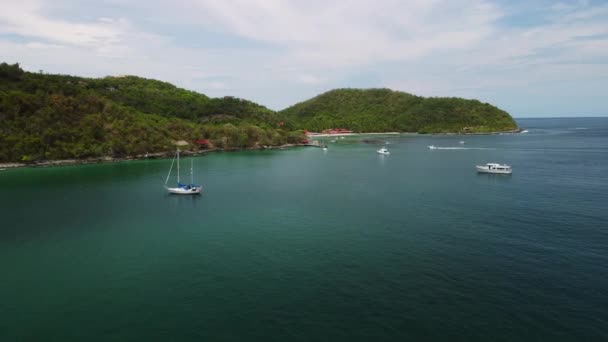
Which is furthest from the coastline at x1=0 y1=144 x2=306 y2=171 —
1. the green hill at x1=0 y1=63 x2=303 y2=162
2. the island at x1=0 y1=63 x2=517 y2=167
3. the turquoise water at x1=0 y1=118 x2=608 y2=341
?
the turquoise water at x1=0 y1=118 x2=608 y2=341

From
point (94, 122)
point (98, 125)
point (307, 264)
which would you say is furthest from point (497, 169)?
point (94, 122)

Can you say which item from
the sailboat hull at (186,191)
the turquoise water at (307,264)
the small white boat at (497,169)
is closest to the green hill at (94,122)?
the turquoise water at (307,264)

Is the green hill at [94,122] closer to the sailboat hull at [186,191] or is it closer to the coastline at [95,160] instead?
the coastline at [95,160]

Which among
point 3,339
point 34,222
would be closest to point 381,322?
point 3,339

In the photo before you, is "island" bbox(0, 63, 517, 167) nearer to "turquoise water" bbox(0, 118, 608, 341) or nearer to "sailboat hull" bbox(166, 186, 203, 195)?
"turquoise water" bbox(0, 118, 608, 341)

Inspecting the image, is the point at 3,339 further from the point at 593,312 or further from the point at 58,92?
the point at 58,92

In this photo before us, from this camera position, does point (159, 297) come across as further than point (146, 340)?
Yes
